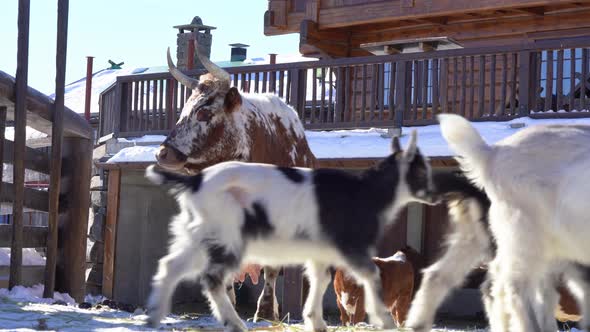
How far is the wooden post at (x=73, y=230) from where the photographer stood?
410 inches

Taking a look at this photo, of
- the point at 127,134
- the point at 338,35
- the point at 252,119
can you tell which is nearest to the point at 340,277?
the point at 252,119

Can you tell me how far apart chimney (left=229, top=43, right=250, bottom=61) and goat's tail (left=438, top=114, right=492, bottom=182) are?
1116 inches

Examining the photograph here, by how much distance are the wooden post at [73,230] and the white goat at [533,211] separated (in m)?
5.73

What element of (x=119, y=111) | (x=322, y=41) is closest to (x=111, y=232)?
(x=119, y=111)

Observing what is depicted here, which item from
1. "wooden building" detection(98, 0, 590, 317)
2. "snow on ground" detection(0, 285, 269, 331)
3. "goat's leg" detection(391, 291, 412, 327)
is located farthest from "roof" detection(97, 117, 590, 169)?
"snow on ground" detection(0, 285, 269, 331)

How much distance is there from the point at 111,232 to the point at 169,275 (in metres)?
11.6

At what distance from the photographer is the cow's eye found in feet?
28.1

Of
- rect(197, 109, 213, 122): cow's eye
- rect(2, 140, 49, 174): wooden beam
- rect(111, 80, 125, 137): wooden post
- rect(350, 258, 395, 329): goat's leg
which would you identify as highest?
rect(111, 80, 125, 137): wooden post

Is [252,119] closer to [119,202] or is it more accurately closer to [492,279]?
[492,279]

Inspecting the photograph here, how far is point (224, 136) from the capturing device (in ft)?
28.1

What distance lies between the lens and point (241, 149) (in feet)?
28.4

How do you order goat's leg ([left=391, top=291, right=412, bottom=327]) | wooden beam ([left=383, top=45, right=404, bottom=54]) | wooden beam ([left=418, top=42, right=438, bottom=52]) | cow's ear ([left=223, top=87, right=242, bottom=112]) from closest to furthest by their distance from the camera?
cow's ear ([left=223, top=87, right=242, bottom=112])
goat's leg ([left=391, top=291, right=412, bottom=327])
wooden beam ([left=418, top=42, right=438, bottom=52])
wooden beam ([left=383, top=45, right=404, bottom=54])

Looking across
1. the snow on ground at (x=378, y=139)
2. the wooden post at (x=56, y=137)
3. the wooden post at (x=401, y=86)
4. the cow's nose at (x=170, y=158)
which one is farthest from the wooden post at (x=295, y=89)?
the cow's nose at (x=170, y=158)

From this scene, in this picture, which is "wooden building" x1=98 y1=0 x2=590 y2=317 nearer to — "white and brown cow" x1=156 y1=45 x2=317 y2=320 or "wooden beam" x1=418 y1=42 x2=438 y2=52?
"wooden beam" x1=418 y1=42 x2=438 y2=52
